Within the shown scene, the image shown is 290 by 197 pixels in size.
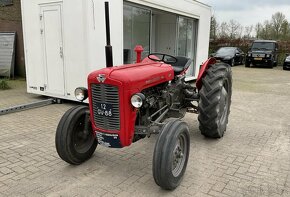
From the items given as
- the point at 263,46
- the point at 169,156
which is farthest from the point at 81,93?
the point at 263,46

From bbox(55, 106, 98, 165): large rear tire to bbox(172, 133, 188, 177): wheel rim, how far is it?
1195 mm

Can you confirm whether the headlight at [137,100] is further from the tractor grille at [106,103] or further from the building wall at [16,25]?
the building wall at [16,25]

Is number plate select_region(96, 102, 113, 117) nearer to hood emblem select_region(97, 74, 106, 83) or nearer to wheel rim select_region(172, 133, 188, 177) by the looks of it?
hood emblem select_region(97, 74, 106, 83)

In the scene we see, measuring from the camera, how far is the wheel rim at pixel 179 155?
3322 millimetres

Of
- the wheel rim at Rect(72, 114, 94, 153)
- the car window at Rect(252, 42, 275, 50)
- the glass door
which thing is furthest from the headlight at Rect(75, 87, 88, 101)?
the car window at Rect(252, 42, 275, 50)

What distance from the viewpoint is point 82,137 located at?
390 centimetres

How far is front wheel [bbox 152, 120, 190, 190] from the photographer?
3.03 metres

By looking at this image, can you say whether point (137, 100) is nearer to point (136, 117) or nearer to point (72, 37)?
point (136, 117)

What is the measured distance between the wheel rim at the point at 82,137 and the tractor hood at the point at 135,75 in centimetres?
70

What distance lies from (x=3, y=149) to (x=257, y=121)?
4.61 metres

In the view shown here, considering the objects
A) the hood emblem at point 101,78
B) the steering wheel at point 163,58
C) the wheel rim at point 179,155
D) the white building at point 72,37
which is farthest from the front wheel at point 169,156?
the white building at point 72,37

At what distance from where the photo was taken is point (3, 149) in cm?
434

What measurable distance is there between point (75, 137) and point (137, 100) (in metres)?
1.13

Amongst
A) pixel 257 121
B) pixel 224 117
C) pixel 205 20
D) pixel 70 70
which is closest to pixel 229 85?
pixel 224 117
